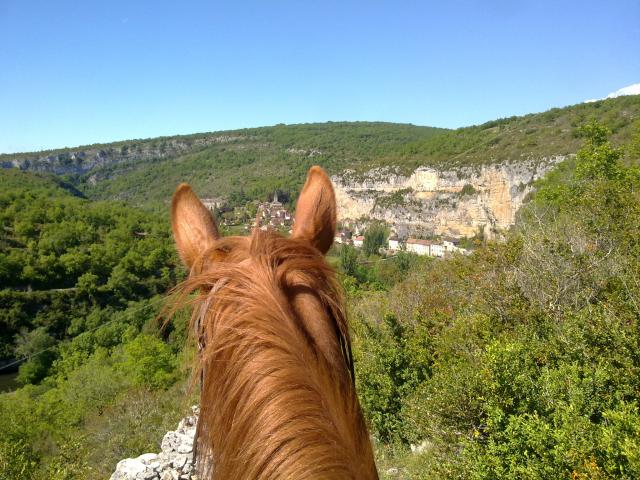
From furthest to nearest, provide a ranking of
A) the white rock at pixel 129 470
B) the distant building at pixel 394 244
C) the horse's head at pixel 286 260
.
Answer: the distant building at pixel 394 244
the white rock at pixel 129 470
the horse's head at pixel 286 260

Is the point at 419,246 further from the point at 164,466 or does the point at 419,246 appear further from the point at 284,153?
the point at 284,153

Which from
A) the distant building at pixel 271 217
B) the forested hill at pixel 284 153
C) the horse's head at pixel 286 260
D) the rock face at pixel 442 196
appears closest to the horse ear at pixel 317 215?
the horse's head at pixel 286 260

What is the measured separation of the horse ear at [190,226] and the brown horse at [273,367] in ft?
Result: 0.26

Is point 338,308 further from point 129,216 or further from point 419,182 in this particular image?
point 419,182

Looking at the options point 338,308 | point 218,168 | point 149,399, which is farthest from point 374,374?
point 218,168

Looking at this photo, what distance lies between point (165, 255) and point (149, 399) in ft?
127

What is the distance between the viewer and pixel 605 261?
30.5 feet

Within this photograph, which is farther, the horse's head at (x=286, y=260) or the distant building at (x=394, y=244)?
the distant building at (x=394, y=244)

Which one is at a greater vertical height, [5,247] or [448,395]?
[448,395]

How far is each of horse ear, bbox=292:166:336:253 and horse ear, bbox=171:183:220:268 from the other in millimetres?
389

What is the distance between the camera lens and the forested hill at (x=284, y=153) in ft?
256

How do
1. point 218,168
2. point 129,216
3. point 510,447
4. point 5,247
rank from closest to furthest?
point 510,447 < point 5,247 < point 129,216 < point 218,168

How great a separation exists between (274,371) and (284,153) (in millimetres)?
161813

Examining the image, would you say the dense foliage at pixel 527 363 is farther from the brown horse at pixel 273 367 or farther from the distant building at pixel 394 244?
the distant building at pixel 394 244
